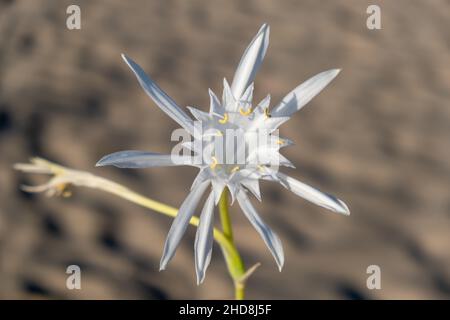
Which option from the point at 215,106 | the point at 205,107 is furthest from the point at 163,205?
the point at 205,107

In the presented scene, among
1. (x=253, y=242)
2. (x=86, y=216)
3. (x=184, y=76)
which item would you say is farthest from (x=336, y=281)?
(x=184, y=76)

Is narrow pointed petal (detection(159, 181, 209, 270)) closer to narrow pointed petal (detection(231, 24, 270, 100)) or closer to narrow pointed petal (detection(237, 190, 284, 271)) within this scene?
narrow pointed petal (detection(237, 190, 284, 271))

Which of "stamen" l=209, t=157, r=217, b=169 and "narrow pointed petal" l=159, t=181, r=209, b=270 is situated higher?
"stamen" l=209, t=157, r=217, b=169

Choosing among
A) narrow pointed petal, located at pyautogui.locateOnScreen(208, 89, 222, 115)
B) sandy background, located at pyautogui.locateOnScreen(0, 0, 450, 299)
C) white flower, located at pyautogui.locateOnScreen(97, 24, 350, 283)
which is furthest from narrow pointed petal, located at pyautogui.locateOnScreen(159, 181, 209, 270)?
sandy background, located at pyautogui.locateOnScreen(0, 0, 450, 299)

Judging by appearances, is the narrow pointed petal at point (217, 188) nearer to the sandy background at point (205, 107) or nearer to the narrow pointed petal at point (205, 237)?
the narrow pointed petal at point (205, 237)

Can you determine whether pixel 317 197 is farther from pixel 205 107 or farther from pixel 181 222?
pixel 205 107
